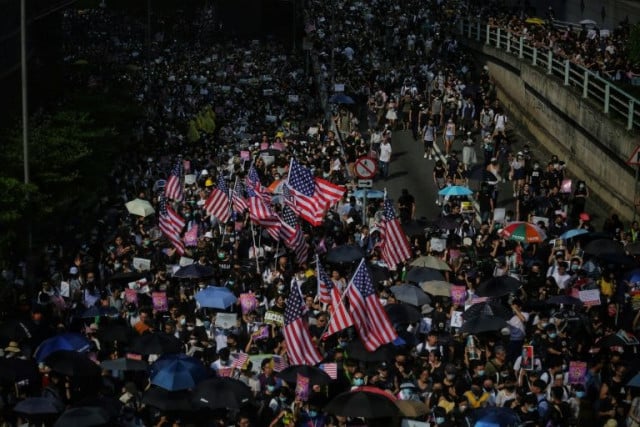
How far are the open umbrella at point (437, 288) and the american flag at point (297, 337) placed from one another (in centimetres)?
446

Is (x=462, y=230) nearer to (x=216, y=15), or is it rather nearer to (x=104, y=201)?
(x=104, y=201)

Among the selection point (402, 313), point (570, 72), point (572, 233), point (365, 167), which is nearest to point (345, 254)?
point (365, 167)

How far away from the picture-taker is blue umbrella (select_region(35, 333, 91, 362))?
21359 mm

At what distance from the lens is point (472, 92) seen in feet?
145

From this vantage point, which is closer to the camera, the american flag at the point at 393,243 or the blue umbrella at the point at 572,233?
the american flag at the point at 393,243

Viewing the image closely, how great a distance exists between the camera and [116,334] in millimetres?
22281

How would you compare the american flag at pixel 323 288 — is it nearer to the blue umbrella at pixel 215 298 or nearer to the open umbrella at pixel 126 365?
the blue umbrella at pixel 215 298

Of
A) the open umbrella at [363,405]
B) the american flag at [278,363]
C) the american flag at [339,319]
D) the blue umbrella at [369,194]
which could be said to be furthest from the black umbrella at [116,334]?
the blue umbrella at [369,194]

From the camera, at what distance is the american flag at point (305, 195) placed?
28.8 meters

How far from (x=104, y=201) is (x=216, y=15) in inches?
1658

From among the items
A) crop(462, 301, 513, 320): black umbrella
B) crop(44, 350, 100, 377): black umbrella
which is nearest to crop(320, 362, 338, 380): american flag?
crop(462, 301, 513, 320): black umbrella

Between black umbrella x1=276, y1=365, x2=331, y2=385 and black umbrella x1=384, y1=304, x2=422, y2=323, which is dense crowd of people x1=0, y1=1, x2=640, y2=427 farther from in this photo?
black umbrella x1=276, y1=365, x2=331, y2=385

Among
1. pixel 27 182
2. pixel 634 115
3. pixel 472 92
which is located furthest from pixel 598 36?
pixel 27 182

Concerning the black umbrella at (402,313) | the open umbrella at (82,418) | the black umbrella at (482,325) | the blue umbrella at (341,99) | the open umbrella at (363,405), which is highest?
the open umbrella at (82,418)
